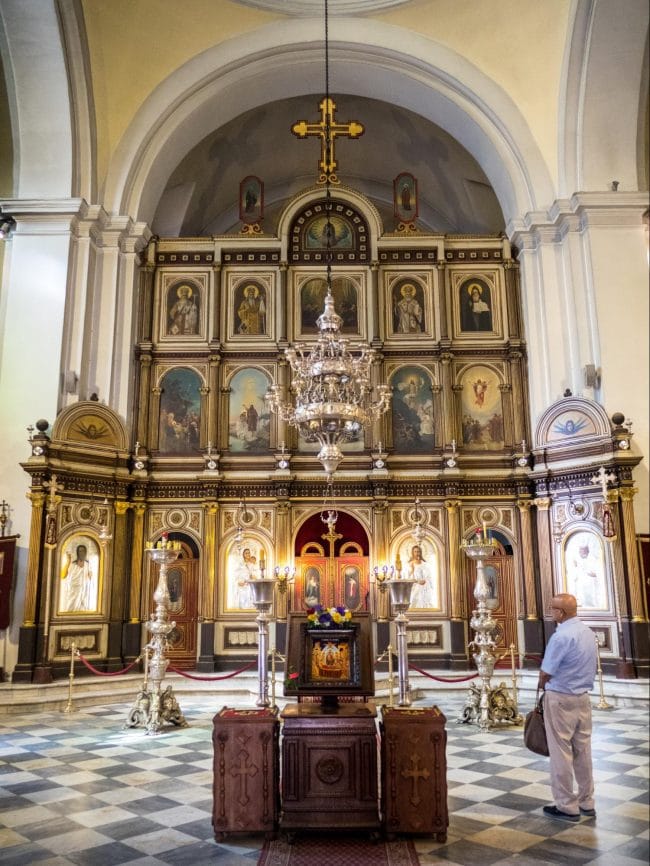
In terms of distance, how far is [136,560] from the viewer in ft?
44.6

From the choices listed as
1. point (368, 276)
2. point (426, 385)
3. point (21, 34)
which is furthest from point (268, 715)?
point (21, 34)

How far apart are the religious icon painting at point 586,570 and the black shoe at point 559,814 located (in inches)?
284

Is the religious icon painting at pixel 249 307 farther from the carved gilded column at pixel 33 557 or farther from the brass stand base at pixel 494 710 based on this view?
the brass stand base at pixel 494 710

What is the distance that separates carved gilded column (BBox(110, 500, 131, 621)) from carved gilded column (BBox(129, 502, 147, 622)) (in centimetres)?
13

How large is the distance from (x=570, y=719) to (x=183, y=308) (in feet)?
38.5

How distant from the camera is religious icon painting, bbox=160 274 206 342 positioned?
14.9 meters

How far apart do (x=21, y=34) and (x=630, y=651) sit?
14.6 meters

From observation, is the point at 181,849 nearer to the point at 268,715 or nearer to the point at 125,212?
the point at 268,715

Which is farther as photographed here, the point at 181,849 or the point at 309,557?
the point at 309,557

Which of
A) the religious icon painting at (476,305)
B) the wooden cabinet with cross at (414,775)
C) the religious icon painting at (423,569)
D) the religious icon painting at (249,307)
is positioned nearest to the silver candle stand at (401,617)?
the wooden cabinet with cross at (414,775)

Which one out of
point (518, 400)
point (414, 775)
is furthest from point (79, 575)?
point (414, 775)

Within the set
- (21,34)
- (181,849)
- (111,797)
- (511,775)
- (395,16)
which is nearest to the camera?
(181,849)

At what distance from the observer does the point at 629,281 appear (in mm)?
13273

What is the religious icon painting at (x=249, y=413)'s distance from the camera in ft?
47.6
